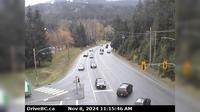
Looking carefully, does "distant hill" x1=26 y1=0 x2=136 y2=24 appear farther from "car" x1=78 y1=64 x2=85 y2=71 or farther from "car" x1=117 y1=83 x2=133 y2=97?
"car" x1=117 y1=83 x2=133 y2=97

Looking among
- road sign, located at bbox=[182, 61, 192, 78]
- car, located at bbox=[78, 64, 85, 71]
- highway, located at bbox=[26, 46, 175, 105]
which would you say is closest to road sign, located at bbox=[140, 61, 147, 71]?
highway, located at bbox=[26, 46, 175, 105]

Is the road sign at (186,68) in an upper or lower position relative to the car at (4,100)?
upper

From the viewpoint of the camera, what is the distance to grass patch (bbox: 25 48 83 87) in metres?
4.80

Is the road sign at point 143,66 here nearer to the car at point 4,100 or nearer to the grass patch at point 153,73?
the grass patch at point 153,73

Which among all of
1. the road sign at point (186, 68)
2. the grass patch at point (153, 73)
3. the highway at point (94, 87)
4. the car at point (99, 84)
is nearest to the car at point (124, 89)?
the highway at point (94, 87)

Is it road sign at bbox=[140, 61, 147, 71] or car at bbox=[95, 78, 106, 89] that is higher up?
road sign at bbox=[140, 61, 147, 71]

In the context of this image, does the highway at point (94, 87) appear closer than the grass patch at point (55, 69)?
No

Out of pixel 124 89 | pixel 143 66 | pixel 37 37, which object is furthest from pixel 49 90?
pixel 143 66

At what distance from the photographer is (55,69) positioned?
16.9 ft

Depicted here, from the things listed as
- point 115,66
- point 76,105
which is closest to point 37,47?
point 76,105

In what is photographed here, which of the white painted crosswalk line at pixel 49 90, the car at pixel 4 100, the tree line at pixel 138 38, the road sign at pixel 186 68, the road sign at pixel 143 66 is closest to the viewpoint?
the car at pixel 4 100

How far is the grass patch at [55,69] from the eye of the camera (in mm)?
4797

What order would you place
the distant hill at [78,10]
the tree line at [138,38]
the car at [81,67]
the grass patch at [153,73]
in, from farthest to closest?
the tree line at [138,38] → the car at [81,67] → the grass patch at [153,73] → the distant hill at [78,10]

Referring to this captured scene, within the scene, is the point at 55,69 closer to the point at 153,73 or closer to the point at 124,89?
the point at 124,89
